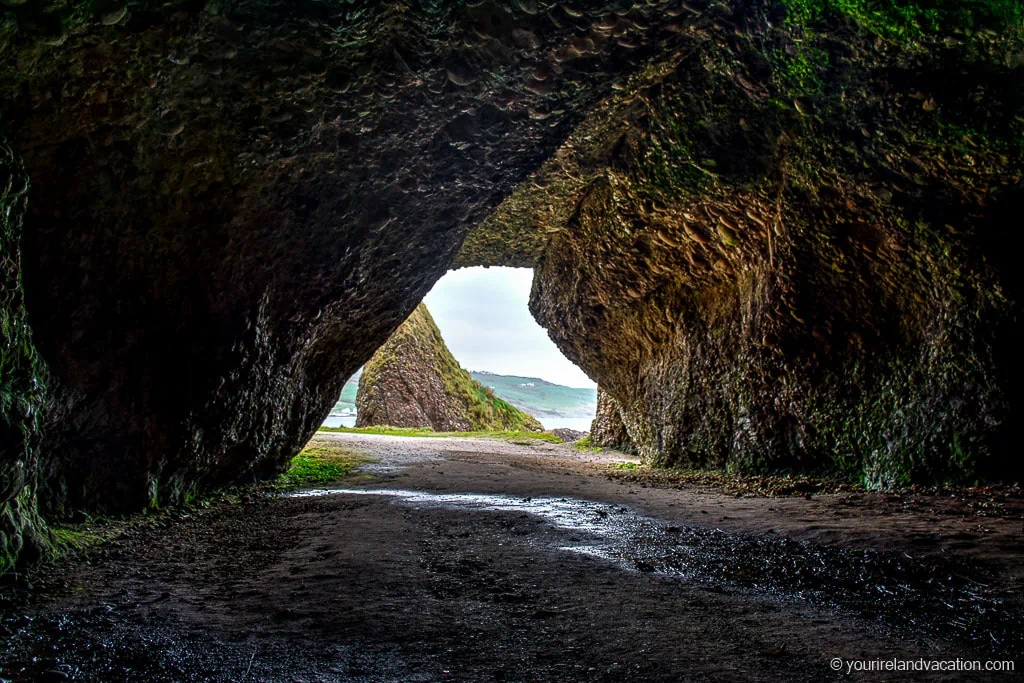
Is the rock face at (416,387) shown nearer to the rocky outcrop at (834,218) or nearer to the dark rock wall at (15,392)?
the rocky outcrop at (834,218)

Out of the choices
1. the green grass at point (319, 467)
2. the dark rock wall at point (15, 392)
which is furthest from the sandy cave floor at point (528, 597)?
the green grass at point (319, 467)

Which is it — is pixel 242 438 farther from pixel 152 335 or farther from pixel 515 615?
pixel 515 615

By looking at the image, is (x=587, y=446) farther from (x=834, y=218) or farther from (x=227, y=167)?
(x=227, y=167)

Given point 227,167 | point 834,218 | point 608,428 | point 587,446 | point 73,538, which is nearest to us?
point 73,538

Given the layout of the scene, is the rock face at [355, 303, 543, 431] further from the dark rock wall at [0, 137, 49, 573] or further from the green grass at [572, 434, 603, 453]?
the dark rock wall at [0, 137, 49, 573]

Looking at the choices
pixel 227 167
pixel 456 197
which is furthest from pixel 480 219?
pixel 227 167

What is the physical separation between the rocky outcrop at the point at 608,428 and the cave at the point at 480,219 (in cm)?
820

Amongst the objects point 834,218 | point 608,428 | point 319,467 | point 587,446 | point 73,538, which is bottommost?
point 587,446

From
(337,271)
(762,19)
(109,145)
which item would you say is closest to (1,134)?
(109,145)

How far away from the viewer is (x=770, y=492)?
648cm

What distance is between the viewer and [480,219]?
21.5 feet

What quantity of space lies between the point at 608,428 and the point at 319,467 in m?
11.1

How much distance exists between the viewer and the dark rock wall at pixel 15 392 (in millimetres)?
2773

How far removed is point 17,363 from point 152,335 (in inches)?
56.4
